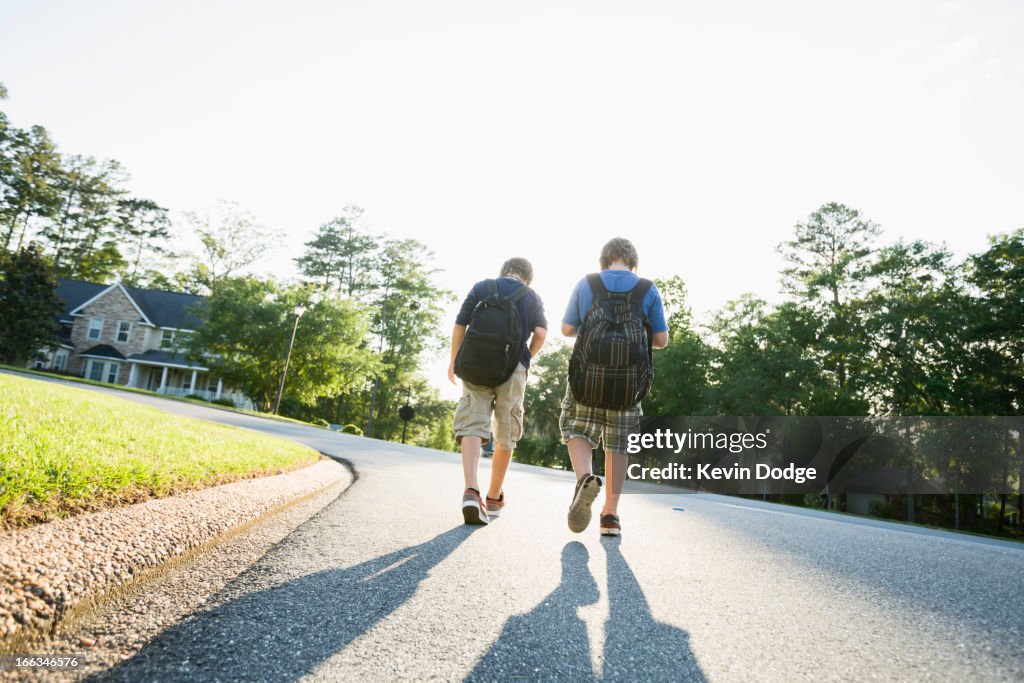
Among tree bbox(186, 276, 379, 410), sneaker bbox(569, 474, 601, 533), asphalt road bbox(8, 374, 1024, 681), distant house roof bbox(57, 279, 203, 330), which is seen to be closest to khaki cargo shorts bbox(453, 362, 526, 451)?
asphalt road bbox(8, 374, 1024, 681)

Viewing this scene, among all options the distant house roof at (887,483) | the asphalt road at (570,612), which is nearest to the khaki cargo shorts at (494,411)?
the asphalt road at (570,612)

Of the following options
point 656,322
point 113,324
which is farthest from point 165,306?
point 656,322

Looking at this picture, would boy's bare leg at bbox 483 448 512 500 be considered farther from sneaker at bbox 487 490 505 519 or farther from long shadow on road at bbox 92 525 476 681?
long shadow on road at bbox 92 525 476 681

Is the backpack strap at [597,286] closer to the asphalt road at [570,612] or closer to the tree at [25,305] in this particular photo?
the asphalt road at [570,612]

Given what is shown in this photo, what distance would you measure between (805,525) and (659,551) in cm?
330

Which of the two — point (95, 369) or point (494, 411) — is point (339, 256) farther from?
point (494, 411)

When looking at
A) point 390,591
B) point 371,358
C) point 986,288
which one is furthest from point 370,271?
point 390,591

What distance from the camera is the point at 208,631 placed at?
165cm

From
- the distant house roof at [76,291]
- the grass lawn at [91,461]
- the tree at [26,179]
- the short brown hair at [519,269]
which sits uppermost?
the tree at [26,179]

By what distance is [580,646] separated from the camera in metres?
1.83

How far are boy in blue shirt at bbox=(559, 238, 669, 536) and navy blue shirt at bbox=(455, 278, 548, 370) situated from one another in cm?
28

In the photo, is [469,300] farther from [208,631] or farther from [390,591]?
[208,631]

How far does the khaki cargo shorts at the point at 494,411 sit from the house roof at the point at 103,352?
1779 inches

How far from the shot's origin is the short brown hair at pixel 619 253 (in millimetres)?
3963
